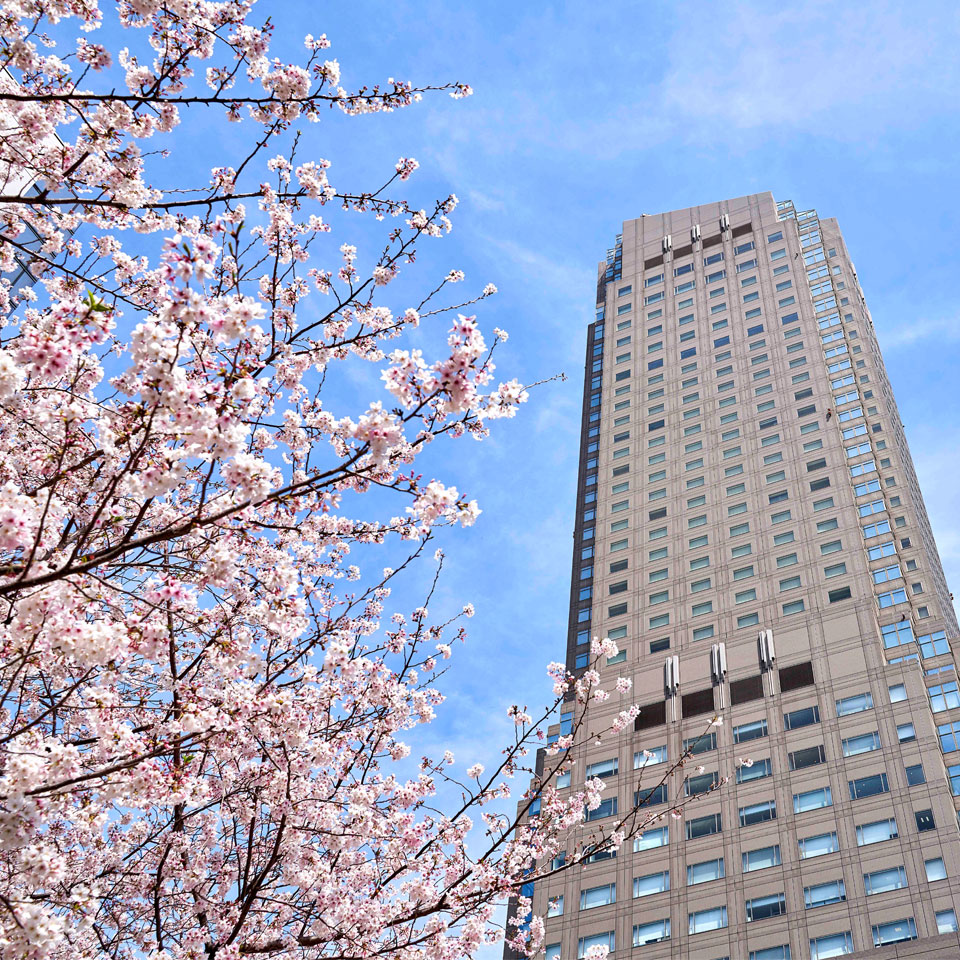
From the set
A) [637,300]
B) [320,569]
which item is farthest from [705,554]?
[320,569]

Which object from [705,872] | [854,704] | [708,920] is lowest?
[708,920]

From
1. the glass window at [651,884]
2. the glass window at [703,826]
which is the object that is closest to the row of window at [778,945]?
the glass window at [651,884]

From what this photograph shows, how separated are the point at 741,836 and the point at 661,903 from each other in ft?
17.1

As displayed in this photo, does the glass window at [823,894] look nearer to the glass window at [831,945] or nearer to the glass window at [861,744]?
the glass window at [831,945]

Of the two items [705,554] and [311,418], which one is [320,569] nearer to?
[311,418]

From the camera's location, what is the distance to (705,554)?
61.2 meters

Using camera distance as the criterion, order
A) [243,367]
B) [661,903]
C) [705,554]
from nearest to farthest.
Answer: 1. [243,367]
2. [661,903]
3. [705,554]

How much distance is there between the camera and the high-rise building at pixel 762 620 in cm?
4125

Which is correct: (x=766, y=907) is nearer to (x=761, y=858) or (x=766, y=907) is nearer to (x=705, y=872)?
(x=761, y=858)

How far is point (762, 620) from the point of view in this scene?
5497 centimetres

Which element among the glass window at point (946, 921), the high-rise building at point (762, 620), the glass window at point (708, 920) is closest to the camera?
the glass window at point (946, 921)

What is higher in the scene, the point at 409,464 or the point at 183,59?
the point at 183,59

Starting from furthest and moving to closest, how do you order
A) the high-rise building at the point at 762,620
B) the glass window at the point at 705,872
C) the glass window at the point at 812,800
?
the glass window at the point at 705,872 < the glass window at the point at 812,800 < the high-rise building at the point at 762,620

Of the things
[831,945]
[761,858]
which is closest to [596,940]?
[761,858]
